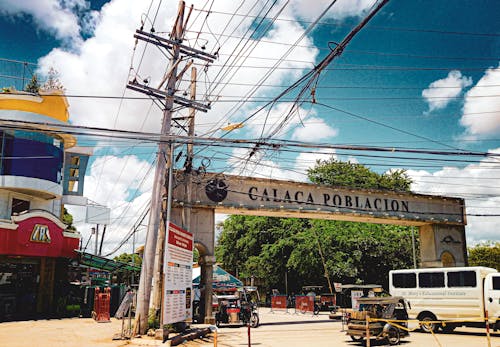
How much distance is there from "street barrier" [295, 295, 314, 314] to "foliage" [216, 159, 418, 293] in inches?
165

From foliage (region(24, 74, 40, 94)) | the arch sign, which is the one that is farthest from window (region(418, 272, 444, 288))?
foliage (region(24, 74, 40, 94))

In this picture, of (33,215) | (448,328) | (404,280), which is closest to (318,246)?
(404,280)

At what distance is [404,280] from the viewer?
68.3 ft

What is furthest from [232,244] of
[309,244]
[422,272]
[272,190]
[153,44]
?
[153,44]

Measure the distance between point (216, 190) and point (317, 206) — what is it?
19.0 ft

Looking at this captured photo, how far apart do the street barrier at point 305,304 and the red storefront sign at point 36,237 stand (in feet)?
54.0

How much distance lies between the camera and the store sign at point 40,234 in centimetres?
2376

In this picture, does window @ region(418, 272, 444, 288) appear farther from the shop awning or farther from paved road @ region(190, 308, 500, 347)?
the shop awning

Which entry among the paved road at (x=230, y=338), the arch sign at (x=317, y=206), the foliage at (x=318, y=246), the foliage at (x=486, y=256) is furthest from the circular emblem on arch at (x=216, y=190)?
the foliage at (x=486, y=256)

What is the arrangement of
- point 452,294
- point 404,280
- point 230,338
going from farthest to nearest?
point 404,280 < point 452,294 < point 230,338

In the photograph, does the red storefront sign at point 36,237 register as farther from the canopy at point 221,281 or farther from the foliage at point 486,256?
the foliage at point 486,256

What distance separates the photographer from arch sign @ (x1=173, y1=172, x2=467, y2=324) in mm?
20812

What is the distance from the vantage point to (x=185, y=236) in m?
16.4

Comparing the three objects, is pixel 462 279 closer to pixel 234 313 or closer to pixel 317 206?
pixel 317 206
